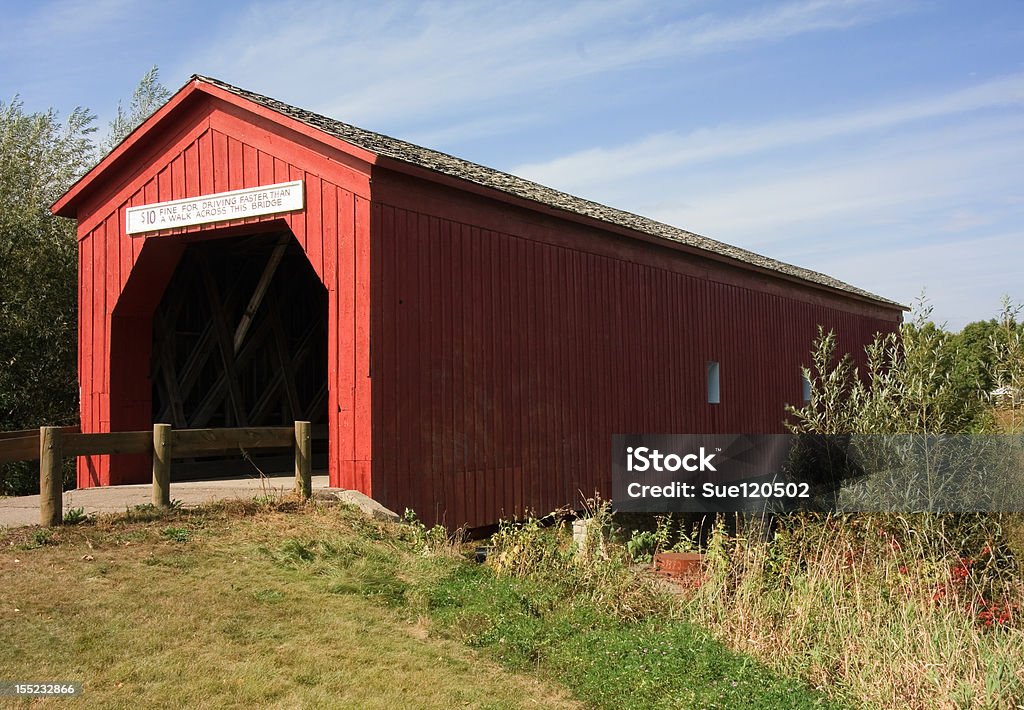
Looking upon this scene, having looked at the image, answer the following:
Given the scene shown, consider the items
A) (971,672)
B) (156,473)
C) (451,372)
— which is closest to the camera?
(971,672)

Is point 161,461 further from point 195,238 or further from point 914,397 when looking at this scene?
point 914,397

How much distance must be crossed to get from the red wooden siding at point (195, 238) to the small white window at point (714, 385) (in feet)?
27.4

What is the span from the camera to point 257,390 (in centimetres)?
1502

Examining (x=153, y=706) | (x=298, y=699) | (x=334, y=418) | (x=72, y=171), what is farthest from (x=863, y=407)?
(x=72, y=171)

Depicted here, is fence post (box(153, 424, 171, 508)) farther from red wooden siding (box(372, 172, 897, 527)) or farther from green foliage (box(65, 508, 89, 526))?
red wooden siding (box(372, 172, 897, 527))

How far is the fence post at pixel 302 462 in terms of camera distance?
925 centimetres

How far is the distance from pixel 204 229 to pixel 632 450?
6832 millimetres

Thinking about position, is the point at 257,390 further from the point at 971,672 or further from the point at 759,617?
the point at 971,672

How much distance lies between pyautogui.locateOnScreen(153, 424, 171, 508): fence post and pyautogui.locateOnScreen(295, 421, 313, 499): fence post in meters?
1.20

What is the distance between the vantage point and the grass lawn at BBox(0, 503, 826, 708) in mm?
5367

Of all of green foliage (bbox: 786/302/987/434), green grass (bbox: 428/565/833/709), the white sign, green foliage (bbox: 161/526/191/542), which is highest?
the white sign
